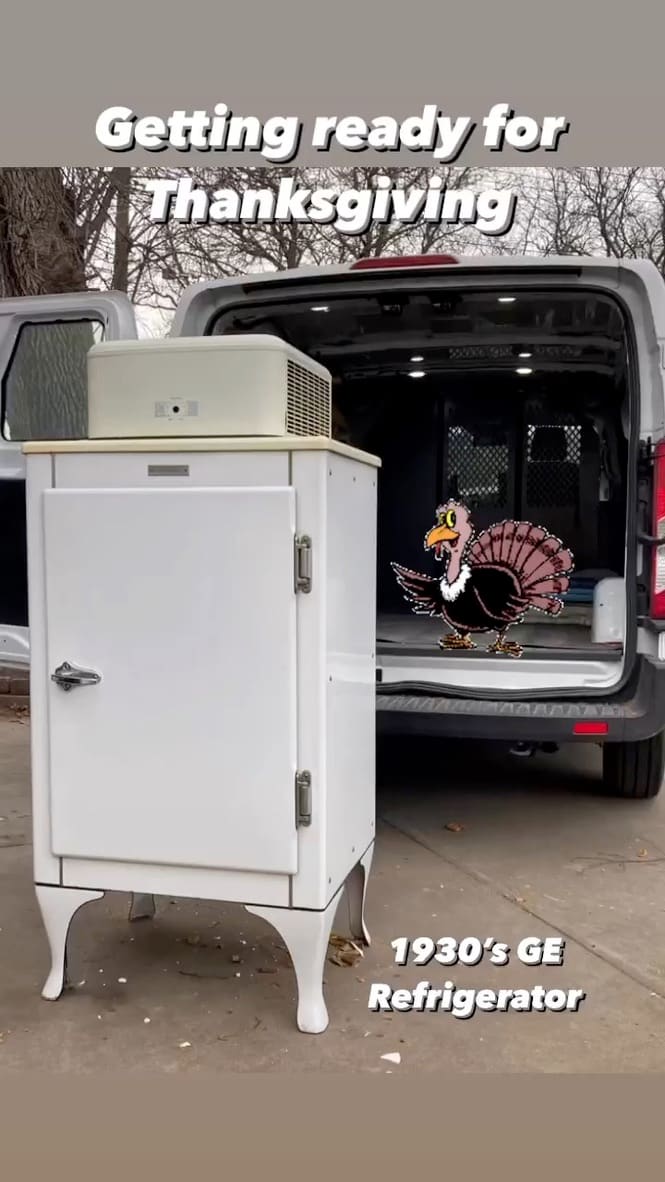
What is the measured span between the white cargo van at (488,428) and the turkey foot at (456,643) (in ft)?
0.34

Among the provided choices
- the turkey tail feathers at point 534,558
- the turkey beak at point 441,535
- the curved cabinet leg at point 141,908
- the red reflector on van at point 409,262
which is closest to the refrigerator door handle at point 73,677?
the curved cabinet leg at point 141,908

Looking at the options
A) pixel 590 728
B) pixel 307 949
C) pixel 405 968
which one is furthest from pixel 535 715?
pixel 307 949

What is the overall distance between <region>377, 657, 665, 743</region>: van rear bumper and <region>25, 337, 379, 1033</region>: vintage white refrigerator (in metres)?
1.32

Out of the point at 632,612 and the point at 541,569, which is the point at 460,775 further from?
the point at 632,612

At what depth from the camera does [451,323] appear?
5.23 m

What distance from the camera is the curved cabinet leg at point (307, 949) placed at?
2.67 m

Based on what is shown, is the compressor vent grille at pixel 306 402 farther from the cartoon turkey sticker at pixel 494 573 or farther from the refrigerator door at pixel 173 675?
the cartoon turkey sticker at pixel 494 573

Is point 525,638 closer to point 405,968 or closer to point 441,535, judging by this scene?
point 441,535

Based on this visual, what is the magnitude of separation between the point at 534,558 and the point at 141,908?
3113mm

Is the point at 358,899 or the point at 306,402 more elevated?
the point at 306,402

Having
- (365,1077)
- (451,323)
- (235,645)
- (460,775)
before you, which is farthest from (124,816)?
(451,323)

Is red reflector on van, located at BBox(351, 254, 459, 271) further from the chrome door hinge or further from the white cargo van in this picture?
the chrome door hinge

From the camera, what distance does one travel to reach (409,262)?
13.3ft

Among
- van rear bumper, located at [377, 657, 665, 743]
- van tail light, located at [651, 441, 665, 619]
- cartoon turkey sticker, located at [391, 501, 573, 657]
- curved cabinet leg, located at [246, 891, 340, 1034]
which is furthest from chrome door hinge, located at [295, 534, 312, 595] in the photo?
cartoon turkey sticker, located at [391, 501, 573, 657]
